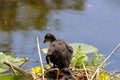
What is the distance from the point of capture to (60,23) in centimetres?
262

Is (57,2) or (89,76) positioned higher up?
(57,2)

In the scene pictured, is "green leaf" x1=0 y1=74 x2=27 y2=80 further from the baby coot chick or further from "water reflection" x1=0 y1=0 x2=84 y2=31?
"water reflection" x1=0 y1=0 x2=84 y2=31

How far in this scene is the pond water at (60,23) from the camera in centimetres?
225

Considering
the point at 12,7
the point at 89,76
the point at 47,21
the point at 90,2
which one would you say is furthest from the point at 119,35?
the point at 89,76

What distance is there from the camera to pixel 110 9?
2.94 meters

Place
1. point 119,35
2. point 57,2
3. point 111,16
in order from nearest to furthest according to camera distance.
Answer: point 119,35, point 111,16, point 57,2

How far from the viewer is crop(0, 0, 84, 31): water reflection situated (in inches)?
106

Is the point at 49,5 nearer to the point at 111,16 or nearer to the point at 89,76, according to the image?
the point at 111,16

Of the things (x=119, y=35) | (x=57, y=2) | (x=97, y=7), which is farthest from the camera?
(x=57, y=2)

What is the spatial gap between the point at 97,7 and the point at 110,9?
105 mm

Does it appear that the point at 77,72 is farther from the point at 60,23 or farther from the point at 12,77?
the point at 60,23

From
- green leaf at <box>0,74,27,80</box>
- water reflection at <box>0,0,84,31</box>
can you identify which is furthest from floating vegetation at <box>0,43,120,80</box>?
water reflection at <box>0,0,84,31</box>

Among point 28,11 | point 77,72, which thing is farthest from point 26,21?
point 77,72

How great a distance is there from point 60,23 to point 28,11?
43cm
